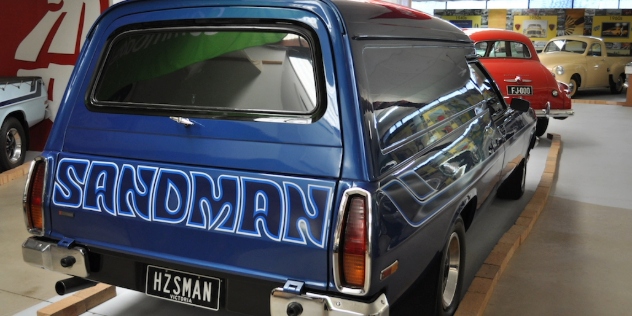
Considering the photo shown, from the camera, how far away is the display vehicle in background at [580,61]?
1457 centimetres

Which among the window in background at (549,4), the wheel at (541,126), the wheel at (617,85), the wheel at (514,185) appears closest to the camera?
the wheel at (514,185)

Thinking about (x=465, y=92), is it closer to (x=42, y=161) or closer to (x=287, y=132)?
(x=287, y=132)

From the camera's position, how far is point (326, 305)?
2.19 m

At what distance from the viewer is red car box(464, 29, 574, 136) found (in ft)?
27.6

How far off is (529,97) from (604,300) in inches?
209

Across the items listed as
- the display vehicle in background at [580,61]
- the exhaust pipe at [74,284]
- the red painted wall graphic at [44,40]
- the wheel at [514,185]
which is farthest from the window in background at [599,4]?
the exhaust pipe at [74,284]

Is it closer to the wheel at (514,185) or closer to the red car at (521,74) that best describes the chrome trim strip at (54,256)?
the wheel at (514,185)

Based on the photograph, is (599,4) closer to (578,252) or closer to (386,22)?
(578,252)

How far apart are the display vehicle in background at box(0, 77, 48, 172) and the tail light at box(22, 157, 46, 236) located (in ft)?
14.2

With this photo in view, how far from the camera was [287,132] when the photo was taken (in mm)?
2367

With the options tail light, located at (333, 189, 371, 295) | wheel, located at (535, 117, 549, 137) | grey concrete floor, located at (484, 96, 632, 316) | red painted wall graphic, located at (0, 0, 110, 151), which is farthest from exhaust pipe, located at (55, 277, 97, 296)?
wheel, located at (535, 117, 549, 137)

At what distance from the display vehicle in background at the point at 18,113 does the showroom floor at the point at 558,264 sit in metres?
0.72

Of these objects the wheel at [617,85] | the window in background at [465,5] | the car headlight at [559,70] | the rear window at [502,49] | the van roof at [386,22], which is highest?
the window in background at [465,5]

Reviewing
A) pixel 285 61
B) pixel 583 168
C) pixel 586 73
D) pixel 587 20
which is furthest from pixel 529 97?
pixel 587 20
